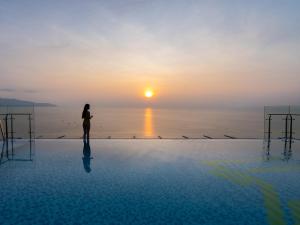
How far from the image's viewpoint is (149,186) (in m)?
5.64

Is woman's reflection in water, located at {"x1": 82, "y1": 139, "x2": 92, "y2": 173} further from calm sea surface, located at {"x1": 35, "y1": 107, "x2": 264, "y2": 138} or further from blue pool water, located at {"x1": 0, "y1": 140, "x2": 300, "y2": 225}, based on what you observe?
calm sea surface, located at {"x1": 35, "y1": 107, "x2": 264, "y2": 138}

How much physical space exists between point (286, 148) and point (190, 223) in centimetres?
843

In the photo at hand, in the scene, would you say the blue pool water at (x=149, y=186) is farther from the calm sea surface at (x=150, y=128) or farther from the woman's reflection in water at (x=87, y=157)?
the calm sea surface at (x=150, y=128)

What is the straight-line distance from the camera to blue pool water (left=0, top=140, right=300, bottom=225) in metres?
4.18

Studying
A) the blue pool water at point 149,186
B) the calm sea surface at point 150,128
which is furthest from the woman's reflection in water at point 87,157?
the calm sea surface at point 150,128

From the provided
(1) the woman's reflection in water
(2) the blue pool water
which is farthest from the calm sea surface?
(2) the blue pool water

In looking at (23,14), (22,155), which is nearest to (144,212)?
(22,155)

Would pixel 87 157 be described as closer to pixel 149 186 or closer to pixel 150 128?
pixel 149 186

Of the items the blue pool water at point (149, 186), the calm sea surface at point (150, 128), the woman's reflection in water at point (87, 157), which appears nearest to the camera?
the blue pool water at point (149, 186)

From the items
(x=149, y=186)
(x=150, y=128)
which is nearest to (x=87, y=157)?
(x=149, y=186)

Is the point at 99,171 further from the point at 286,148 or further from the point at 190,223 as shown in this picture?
the point at 286,148

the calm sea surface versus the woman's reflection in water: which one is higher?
the woman's reflection in water

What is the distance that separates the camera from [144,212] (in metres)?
4.32

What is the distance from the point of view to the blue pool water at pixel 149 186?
4.18m
